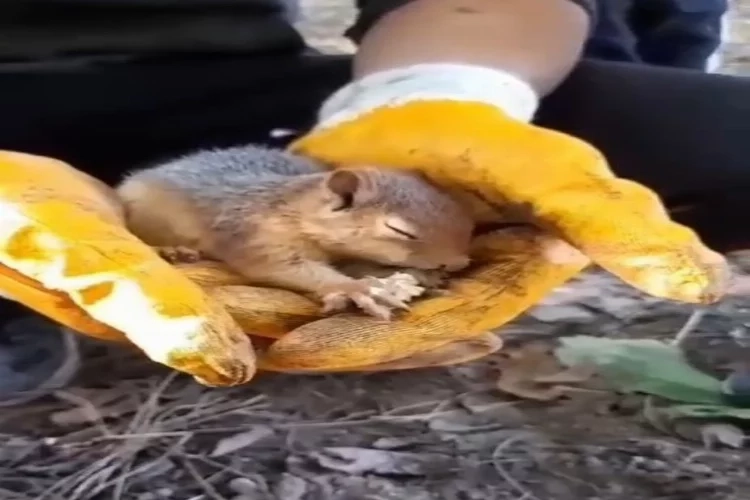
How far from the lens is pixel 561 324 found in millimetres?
757

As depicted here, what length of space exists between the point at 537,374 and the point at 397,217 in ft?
0.56

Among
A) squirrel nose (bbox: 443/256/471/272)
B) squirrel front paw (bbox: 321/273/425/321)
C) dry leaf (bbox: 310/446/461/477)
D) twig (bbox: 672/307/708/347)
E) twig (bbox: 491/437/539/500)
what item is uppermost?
squirrel nose (bbox: 443/256/471/272)

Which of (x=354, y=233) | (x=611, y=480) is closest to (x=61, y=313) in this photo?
(x=354, y=233)

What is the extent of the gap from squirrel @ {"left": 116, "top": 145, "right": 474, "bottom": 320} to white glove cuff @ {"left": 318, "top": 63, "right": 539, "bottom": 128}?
41 mm

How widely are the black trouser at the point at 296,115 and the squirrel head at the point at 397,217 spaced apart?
196 mm

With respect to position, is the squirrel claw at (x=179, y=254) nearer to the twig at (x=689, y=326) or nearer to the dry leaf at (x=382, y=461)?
the dry leaf at (x=382, y=461)

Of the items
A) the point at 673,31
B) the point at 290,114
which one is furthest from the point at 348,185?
the point at 673,31

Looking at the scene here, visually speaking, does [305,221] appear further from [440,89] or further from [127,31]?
[127,31]

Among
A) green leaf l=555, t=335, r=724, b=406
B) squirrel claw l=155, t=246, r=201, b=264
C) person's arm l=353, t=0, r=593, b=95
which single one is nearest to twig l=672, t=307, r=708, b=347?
green leaf l=555, t=335, r=724, b=406

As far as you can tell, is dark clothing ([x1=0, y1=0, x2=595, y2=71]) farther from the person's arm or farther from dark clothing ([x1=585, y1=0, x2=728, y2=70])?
dark clothing ([x1=585, y1=0, x2=728, y2=70])

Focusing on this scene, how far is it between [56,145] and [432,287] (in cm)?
31

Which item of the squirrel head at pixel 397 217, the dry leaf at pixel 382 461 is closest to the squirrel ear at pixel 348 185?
the squirrel head at pixel 397 217

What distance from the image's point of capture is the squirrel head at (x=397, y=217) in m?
0.55

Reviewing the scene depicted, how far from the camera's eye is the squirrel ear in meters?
0.56
